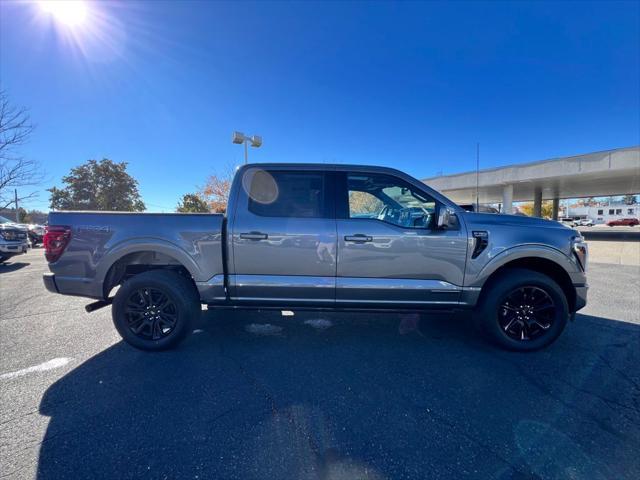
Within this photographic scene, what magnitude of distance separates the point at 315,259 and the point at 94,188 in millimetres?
43468

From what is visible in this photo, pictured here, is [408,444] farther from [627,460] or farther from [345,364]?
[627,460]

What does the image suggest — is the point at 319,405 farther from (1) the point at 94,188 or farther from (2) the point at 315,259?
(1) the point at 94,188

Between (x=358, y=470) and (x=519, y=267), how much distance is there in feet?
9.28

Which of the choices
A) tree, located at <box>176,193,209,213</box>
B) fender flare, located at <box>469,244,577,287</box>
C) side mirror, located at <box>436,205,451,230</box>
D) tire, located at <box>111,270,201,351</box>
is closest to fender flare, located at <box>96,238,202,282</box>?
tire, located at <box>111,270,201,351</box>

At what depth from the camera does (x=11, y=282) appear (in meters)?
6.68

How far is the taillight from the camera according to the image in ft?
10.1

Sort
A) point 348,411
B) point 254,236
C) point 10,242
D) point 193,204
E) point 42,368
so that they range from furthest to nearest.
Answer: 1. point 193,204
2. point 10,242
3. point 254,236
4. point 42,368
5. point 348,411

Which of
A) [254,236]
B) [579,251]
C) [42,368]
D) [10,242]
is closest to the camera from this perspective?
[42,368]

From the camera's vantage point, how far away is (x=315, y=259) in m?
3.10

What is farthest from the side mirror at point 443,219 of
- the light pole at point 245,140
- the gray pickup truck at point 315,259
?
the light pole at point 245,140

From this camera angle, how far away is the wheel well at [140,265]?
3223 mm

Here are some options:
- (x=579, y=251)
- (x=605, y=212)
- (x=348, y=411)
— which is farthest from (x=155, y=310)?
(x=605, y=212)

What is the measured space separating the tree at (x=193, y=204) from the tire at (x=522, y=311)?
26733 millimetres

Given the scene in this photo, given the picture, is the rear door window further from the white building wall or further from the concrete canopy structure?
the white building wall
